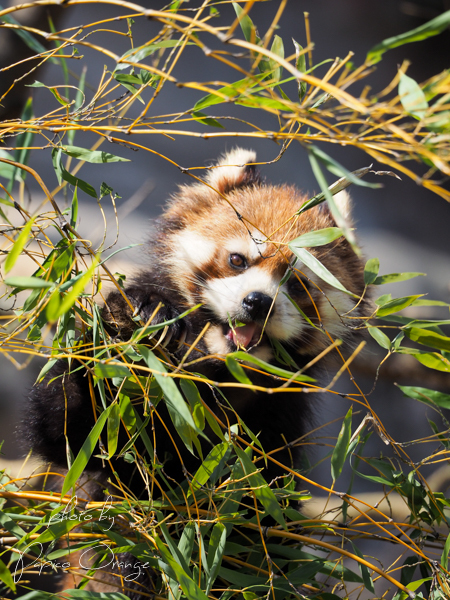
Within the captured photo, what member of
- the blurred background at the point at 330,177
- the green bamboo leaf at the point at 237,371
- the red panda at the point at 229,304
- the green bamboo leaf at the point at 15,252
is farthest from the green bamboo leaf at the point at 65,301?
the blurred background at the point at 330,177

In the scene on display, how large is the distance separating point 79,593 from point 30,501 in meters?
0.23

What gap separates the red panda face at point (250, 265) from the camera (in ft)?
4.01

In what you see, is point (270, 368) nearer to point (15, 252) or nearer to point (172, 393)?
point (172, 393)

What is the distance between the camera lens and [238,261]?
132 cm

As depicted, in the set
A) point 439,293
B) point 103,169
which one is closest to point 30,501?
point 103,169

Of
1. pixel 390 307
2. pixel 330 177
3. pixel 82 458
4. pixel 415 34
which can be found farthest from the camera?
pixel 330 177

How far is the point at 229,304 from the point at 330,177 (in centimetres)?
203

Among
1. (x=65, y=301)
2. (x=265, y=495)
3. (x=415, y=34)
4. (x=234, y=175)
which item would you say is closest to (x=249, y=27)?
(x=415, y=34)

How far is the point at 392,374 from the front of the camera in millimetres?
2416

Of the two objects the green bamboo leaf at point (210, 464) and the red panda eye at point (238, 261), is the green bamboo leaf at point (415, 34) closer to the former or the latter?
the green bamboo leaf at point (210, 464)

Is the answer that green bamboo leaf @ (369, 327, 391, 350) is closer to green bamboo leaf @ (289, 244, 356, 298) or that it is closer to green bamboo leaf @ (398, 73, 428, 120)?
green bamboo leaf @ (289, 244, 356, 298)

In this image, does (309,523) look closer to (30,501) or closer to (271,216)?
(30,501)

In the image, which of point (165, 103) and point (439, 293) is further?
point (439, 293)

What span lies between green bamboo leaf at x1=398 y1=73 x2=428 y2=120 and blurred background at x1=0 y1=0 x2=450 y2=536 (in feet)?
6.74
